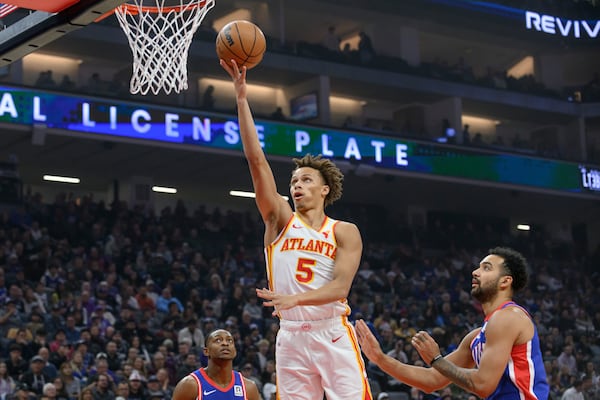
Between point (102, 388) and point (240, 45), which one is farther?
point (102, 388)

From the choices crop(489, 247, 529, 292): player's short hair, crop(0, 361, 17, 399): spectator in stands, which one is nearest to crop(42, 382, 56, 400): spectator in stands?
crop(0, 361, 17, 399): spectator in stands

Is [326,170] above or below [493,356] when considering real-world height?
above

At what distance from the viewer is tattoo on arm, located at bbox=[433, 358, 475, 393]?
4828mm

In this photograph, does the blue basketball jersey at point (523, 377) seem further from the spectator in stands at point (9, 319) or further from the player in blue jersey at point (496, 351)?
the spectator in stands at point (9, 319)

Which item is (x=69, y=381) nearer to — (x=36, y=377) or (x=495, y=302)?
(x=36, y=377)

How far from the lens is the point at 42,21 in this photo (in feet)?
20.5

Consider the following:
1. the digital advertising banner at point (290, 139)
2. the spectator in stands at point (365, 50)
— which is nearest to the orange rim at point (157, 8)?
the digital advertising banner at point (290, 139)

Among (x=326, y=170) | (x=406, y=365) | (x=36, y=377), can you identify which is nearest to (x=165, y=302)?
(x=36, y=377)

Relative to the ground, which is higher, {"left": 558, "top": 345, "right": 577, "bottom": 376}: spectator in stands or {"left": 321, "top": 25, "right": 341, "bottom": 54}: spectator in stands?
{"left": 321, "top": 25, "right": 341, "bottom": 54}: spectator in stands

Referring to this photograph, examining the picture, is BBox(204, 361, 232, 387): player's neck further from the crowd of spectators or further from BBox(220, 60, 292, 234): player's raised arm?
the crowd of spectators

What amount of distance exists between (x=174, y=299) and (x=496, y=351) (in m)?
10.9

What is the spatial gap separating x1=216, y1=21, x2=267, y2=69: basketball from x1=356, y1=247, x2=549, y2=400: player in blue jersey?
65.7 inches

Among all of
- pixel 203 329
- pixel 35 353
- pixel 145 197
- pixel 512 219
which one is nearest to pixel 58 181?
pixel 145 197

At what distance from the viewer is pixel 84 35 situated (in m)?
21.2
